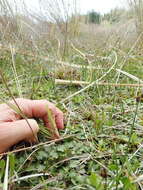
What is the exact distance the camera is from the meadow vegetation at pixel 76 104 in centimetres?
77

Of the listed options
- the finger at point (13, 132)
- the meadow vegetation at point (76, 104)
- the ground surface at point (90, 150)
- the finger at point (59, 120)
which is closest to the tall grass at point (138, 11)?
the meadow vegetation at point (76, 104)

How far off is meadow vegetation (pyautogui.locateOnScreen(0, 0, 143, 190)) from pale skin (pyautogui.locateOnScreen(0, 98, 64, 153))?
0.04 m

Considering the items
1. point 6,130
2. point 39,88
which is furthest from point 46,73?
point 6,130

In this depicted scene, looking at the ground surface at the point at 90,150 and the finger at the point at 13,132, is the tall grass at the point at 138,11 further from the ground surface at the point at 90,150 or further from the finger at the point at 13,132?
the finger at the point at 13,132

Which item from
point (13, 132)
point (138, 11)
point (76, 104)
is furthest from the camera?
point (138, 11)

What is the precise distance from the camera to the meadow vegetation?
2.53ft

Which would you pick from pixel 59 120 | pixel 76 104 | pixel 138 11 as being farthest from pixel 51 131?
pixel 138 11

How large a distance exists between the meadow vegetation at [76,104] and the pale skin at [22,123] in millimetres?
37

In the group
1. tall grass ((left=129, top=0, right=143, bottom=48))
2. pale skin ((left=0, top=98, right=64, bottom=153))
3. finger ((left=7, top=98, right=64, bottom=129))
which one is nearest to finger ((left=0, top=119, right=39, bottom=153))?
pale skin ((left=0, top=98, right=64, bottom=153))

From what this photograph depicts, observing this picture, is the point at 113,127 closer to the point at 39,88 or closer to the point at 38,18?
the point at 39,88

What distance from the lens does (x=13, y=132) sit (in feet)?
2.81

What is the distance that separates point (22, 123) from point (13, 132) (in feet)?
0.13

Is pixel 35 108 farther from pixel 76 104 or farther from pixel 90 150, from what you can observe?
pixel 76 104

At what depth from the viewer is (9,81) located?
189cm
